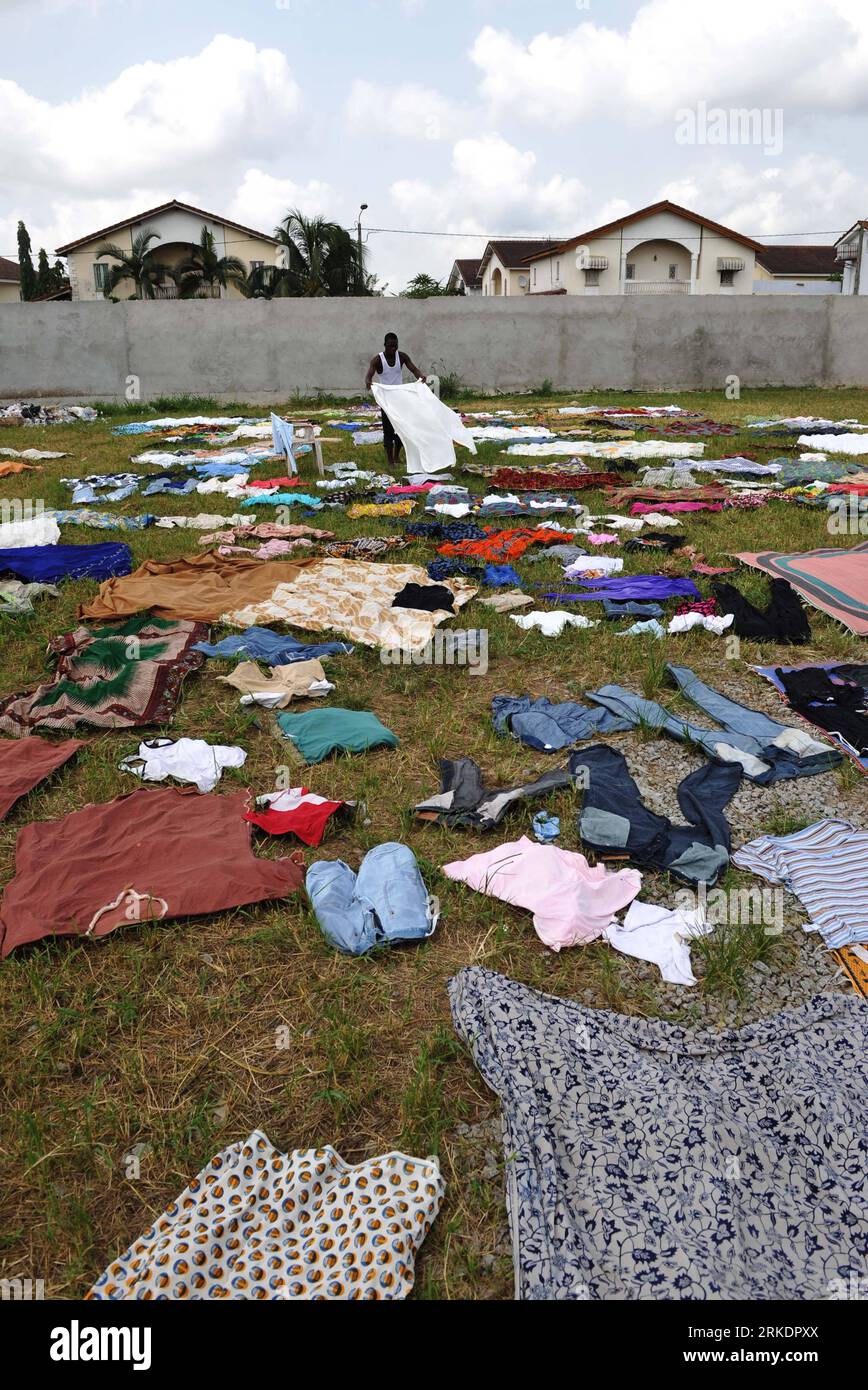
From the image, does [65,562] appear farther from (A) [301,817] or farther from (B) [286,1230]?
(B) [286,1230]

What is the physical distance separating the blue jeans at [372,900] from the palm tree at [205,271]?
33.8m

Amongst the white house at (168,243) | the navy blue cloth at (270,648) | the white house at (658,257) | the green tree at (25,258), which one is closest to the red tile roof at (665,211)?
the white house at (658,257)

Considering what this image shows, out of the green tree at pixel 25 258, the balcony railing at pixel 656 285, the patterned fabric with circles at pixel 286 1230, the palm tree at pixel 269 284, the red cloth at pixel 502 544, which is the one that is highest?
the green tree at pixel 25 258

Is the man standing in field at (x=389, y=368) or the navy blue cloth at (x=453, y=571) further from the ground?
the man standing in field at (x=389, y=368)

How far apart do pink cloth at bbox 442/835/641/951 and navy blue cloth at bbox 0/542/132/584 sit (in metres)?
4.44

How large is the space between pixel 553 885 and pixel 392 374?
836 cm

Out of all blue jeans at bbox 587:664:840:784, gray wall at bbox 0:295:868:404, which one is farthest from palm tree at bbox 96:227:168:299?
blue jeans at bbox 587:664:840:784

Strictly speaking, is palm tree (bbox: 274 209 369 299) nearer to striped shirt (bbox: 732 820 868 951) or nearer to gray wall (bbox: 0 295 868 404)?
gray wall (bbox: 0 295 868 404)

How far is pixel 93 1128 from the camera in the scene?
7.13 ft

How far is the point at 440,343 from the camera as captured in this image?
18.9 meters

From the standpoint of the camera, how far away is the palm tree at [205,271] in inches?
1261

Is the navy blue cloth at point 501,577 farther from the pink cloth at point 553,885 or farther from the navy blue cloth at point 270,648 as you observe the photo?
the pink cloth at point 553,885
